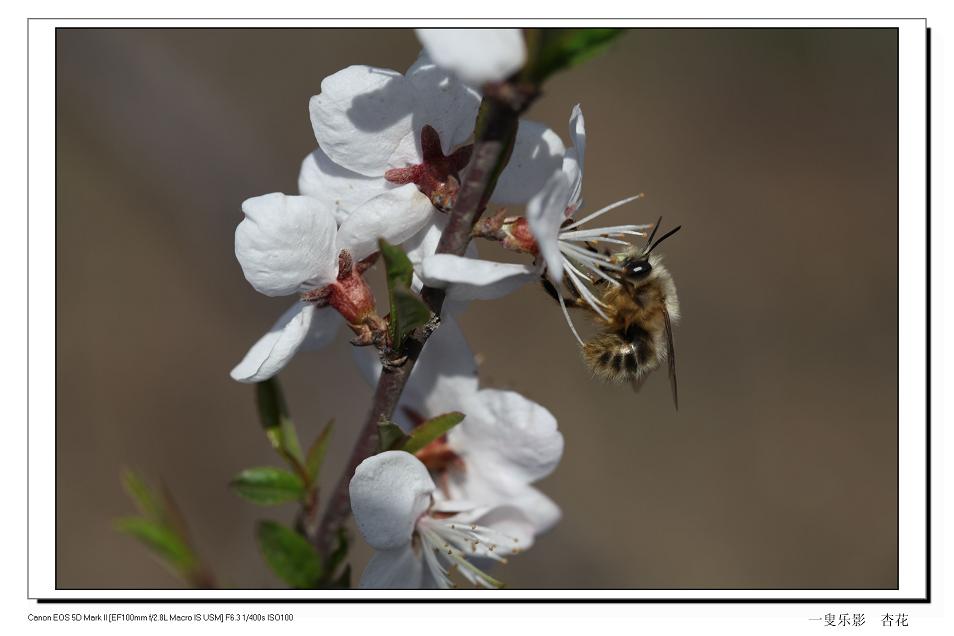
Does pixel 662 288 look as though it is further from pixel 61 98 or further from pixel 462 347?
pixel 61 98

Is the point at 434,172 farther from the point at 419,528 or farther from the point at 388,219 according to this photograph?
the point at 419,528

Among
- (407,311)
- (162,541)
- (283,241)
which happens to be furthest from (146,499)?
(407,311)

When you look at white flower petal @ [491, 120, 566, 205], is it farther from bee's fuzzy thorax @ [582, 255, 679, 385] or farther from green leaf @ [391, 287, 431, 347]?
bee's fuzzy thorax @ [582, 255, 679, 385]

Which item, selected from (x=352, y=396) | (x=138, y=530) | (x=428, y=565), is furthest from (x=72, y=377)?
(x=428, y=565)

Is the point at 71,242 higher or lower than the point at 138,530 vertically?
higher

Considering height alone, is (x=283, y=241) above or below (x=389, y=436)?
above

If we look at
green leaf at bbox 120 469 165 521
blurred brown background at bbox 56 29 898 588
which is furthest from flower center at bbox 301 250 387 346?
blurred brown background at bbox 56 29 898 588
